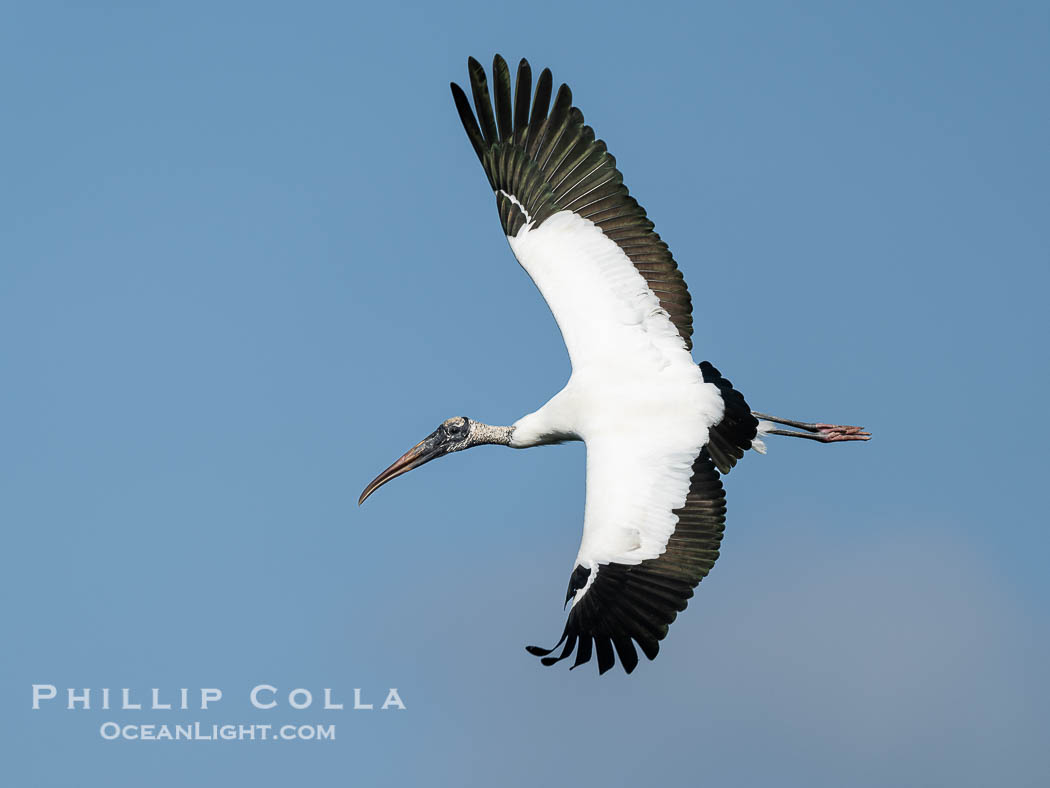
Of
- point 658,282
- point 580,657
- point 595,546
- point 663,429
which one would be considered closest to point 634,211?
point 658,282

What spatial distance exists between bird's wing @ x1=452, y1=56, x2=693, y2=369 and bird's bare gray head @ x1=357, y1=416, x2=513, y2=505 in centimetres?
188

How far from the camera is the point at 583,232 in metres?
13.3

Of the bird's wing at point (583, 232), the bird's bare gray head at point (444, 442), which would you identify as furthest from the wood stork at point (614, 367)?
the bird's bare gray head at point (444, 442)

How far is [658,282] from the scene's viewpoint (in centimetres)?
1319

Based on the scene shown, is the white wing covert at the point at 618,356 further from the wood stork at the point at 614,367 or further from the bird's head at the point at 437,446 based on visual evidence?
the bird's head at the point at 437,446

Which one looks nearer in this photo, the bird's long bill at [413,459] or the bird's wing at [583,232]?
the bird's wing at [583,232]

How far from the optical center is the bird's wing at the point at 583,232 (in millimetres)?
13148

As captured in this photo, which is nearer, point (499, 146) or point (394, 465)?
point (499, 146)

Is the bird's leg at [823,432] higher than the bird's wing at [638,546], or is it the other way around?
the bird's leg at [823,432]

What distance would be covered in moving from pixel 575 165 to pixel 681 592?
3.88 metres

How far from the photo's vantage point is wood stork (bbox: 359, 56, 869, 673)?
12.3m

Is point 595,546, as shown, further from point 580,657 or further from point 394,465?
point 394,465

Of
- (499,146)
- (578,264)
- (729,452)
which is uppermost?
(499,146)

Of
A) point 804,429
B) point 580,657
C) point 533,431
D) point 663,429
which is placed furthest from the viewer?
point 804,429
